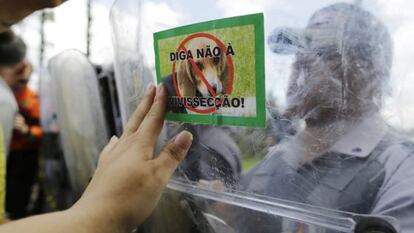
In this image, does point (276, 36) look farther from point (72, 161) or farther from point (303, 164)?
point (72, 161)

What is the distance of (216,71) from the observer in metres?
0.59

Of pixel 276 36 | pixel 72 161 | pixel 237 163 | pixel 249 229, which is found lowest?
pixel 72 161

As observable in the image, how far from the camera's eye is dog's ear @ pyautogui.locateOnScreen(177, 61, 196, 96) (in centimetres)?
63

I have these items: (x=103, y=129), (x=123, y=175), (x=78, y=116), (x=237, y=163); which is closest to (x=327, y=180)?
(x=237, y=163)

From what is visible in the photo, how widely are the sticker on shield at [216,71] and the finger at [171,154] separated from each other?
1.3 inches

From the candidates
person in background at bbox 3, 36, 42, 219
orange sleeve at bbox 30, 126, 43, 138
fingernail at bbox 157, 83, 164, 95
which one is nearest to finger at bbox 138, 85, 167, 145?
fingernail at bbox 157, 83, 164, 95

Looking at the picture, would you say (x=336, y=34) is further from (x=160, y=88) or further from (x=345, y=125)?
(x=160, y=88)

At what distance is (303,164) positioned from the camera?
59 cm

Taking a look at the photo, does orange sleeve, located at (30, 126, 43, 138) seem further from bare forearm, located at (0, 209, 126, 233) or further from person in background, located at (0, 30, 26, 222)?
bare forearm, located at (0, 209, 126, 233)

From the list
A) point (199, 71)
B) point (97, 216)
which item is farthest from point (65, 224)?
point (199, 71)

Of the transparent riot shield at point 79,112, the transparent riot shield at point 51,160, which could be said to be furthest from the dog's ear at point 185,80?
the transparent riot shield at point 51,160

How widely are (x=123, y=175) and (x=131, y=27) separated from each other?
33 centimetres

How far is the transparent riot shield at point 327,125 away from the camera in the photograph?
0.52 m

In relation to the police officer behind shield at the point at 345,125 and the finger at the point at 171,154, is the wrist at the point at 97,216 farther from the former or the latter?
the police officer behind shield at the point at 345,125
